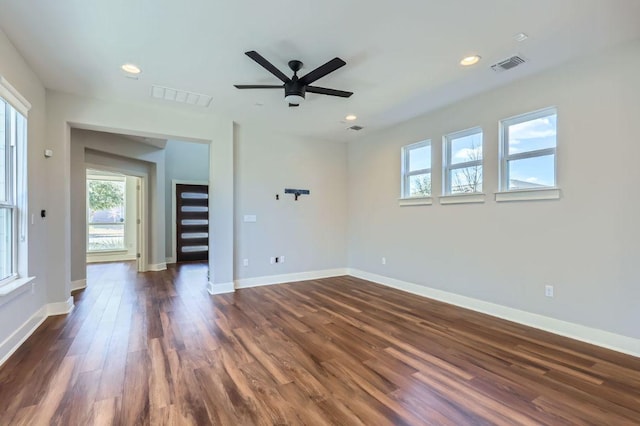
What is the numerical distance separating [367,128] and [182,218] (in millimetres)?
5974

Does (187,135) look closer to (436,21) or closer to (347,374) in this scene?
(436,21)

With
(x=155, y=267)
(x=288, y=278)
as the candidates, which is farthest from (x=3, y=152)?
(x=155, y=267)

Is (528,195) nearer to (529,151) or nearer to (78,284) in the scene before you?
(529,151)

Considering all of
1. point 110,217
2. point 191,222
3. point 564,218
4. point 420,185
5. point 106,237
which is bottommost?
point 106,237

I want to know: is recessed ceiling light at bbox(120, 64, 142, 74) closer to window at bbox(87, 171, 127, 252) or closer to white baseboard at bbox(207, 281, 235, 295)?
white baseboard at bbox(207, 281, 235, 295)

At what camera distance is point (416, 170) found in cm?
498

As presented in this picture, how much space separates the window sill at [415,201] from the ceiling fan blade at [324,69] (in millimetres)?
2647

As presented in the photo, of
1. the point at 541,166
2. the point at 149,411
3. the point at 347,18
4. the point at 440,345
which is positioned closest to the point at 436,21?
the point at 347,18

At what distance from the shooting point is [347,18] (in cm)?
242

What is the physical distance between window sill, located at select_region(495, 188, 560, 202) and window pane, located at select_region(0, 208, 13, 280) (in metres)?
5.29

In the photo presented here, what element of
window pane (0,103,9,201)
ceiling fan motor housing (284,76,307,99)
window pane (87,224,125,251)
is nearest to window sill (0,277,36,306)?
Result: window pane (0,103,9,201)

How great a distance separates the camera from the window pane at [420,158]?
4809 mm

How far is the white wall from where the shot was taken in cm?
838

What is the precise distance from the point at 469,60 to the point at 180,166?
7740mm
